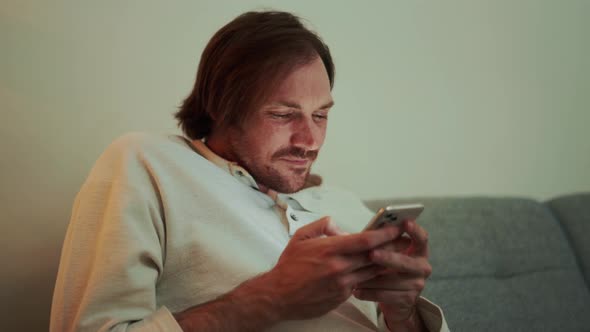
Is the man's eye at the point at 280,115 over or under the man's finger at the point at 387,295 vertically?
over

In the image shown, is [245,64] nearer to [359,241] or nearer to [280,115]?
[280,115]

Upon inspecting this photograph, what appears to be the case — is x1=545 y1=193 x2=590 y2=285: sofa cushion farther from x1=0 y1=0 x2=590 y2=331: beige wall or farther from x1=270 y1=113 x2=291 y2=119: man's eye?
x1=270 y1=113 x2=291 y2=119: man's eye

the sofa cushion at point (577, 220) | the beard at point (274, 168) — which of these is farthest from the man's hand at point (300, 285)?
the sofa cushion at point (577, 220)

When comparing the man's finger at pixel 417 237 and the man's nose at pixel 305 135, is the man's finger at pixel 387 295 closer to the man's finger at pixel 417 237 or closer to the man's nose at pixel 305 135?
the man's finger at pixel 417 237

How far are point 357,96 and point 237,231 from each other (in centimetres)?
85

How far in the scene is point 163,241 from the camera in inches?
35.2

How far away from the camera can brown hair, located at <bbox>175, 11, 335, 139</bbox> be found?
1.09 meters

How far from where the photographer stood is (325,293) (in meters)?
0.81

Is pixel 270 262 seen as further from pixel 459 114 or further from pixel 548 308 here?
pixel 459 114

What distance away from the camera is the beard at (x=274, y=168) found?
42.5 inches

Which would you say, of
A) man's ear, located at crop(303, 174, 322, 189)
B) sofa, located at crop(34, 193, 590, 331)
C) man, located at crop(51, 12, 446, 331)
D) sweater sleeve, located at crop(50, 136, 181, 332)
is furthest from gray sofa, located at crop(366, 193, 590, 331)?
sweater sleeve, located at crop(50, 136, 181, 332)

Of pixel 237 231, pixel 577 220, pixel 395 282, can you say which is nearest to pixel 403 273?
pixel 395 282

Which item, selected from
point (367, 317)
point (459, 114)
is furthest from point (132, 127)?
point (459, 114)

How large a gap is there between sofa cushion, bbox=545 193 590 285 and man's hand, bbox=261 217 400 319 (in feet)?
3.41
